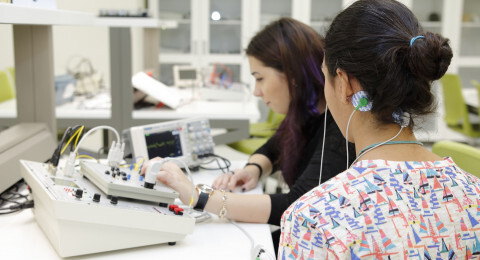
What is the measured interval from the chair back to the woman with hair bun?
11.0 ft

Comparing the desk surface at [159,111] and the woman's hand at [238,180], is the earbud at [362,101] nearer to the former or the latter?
the woman's hand at [238,180]

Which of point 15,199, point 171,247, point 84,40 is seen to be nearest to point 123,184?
point 171,247

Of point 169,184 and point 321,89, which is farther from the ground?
point 321,89

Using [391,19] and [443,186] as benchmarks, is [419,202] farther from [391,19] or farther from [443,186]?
[391,19]

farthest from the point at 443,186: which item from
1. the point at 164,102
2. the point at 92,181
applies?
the point at 164,102

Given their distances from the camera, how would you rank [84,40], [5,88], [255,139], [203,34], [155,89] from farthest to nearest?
[203,34], [84,40], [5,88], [255,139], [155,89]

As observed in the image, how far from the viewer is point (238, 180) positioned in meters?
1.65

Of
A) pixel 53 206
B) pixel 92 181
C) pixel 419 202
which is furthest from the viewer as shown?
pixel 92 181

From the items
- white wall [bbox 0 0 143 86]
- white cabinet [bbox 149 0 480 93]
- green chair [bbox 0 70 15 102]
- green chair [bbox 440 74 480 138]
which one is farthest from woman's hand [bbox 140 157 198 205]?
white cabinet [bbox 149 0 480 93]

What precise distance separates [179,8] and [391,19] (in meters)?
4.57

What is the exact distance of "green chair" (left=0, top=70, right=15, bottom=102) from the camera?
3385 millimetres

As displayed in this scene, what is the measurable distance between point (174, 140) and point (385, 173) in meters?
1.01

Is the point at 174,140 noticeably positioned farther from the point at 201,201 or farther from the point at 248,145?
the point at 248,145

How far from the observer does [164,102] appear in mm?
2738
